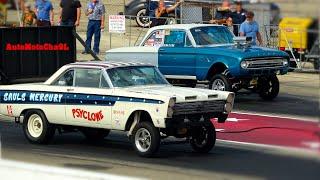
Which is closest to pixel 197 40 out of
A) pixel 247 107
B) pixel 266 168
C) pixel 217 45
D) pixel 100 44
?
pixel 217 45

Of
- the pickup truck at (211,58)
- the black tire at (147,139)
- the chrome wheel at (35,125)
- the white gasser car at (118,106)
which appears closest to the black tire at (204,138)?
the white gasser car at (118,106)

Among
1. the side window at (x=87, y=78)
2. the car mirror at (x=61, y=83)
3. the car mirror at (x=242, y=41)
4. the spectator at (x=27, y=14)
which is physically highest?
the spectator at (x=27, y=14)

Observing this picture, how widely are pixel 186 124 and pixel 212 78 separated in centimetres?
592

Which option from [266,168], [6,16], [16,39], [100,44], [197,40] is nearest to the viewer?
[266,168]

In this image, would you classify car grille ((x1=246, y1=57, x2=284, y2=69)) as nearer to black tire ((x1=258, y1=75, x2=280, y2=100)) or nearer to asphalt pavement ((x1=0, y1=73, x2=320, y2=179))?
black tire ((x1=258, y1=75, x2=280, y2=100))

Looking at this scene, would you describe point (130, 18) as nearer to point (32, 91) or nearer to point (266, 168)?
point (32, 91)

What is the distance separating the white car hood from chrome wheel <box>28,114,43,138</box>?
1759 mm

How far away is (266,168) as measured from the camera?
17.5 feet

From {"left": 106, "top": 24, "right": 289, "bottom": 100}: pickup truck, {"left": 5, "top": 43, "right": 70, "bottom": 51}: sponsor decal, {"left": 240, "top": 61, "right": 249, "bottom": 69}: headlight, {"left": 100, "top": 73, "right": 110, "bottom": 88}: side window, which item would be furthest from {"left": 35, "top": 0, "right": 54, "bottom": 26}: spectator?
{"left": 240, "top": 61, "right": 249, "bottom": 69}: headlight

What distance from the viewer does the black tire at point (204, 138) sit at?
1061 centimetres

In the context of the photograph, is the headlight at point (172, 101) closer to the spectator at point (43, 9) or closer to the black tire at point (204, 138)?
the black tire at point (204, 138)

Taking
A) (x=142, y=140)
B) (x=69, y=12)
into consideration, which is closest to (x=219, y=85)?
(x=142, y=140)

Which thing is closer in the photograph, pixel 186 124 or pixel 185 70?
pixel 186 124

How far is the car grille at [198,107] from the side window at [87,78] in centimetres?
154
